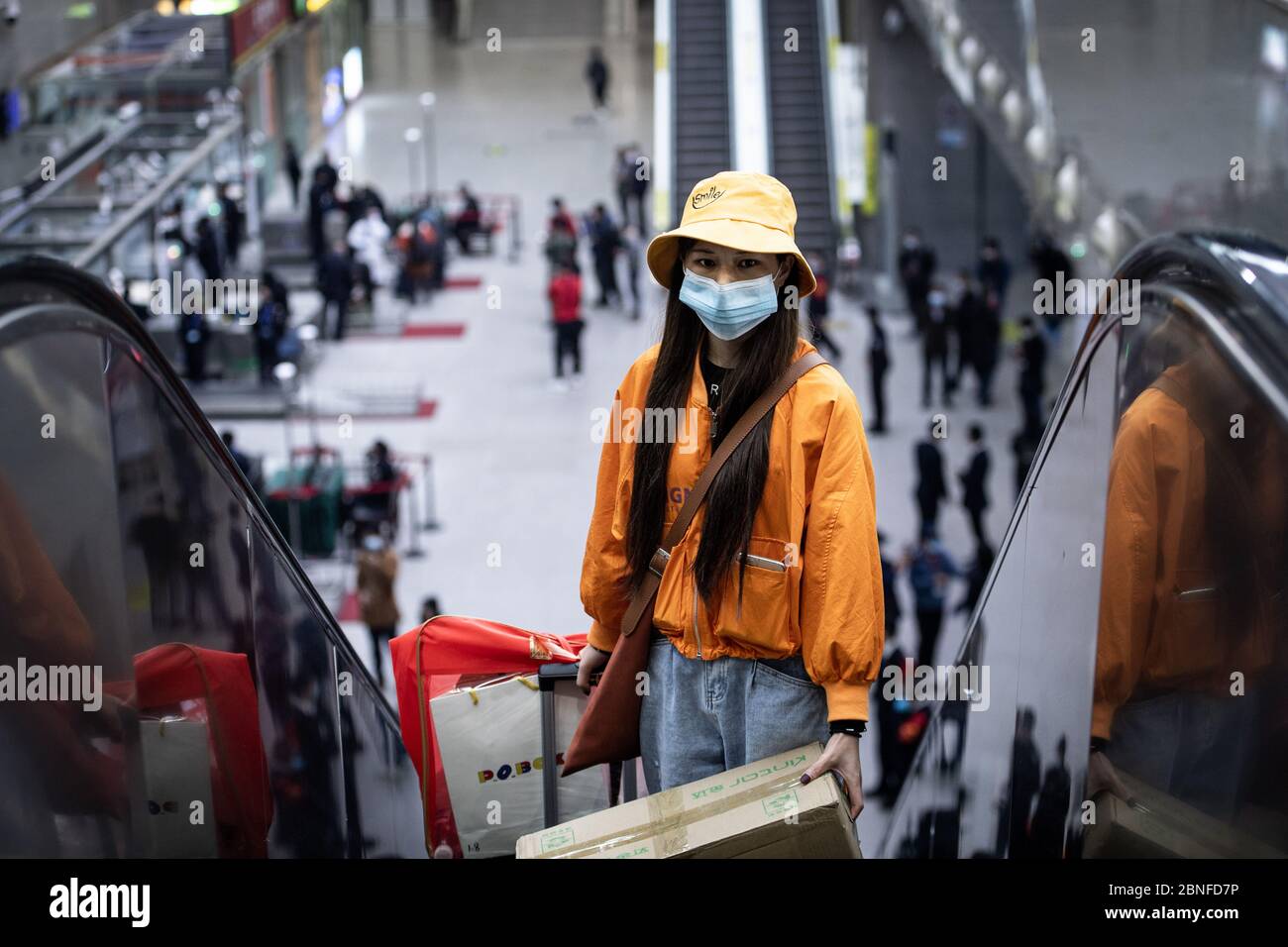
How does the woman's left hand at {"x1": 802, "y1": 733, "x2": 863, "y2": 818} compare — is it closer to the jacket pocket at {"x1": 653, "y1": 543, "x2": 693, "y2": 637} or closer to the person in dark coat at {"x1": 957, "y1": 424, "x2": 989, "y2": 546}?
the jacket pocket at {"x1": 653, "y1": 543, "x2": 693, "y2": 637}

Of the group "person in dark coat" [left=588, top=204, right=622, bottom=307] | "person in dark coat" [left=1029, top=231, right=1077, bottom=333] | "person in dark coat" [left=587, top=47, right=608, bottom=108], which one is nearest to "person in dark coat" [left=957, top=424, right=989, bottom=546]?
"person in dark coat" [left=1029, top=231, right=1077, bottom=333]

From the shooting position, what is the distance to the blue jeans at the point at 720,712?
142 inches

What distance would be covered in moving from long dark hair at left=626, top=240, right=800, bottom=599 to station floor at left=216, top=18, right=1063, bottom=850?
172mm

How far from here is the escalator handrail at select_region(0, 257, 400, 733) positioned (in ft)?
9.00

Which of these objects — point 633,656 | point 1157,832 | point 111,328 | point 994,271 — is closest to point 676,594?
point 633,656

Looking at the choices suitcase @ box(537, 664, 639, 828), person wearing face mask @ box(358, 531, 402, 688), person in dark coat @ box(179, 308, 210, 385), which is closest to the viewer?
suitcase @ box(537, 664, 639, 828)

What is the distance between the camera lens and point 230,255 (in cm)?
2372

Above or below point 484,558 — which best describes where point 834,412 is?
above

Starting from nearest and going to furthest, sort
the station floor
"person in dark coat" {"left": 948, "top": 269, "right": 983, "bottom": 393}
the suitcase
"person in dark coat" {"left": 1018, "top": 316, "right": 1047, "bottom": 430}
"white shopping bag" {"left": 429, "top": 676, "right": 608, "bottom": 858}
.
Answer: the suitcase, "white shopping bag" {"left": 429, "top": 676, "right": 608, "bottom": 858}, the station floor, "person in dark coat" {"left": 1018, "top": 316, "right": 1047, "bottom": 430}, "person in dark coat" {"left": 948, "top": 269, "right": 983, "bottom": 393}

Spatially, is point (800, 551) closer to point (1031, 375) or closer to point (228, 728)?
point (228, 728)

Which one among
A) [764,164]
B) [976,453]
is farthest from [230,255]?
[976,453]

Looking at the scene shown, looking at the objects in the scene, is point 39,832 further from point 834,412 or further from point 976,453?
point 976,453

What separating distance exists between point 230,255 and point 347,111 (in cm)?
1434

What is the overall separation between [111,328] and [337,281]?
19.7m
